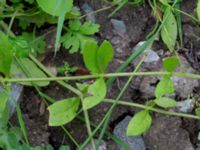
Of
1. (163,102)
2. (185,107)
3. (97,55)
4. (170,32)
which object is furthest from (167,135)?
(97,55)

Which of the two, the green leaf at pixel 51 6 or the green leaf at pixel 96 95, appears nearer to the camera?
the green leaf at pixel 96 95

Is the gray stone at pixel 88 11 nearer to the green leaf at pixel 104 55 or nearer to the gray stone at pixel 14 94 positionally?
the gray stone at pixel 14 94

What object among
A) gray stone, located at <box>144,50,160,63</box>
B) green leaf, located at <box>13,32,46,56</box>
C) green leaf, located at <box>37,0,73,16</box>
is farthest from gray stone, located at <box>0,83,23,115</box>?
gray stone, located at <box>144,50,160,63</box>

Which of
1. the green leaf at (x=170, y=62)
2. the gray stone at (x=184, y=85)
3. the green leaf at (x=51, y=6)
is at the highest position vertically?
the green leaf at (x=51, y=6)

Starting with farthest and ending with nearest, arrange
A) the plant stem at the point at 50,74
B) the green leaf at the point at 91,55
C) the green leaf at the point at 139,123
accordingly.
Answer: the plant stem at the point at 50,74 → the green leaf at the point at 139,123 → the green leaf at the point at 91,55

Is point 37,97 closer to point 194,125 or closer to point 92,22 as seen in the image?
point 92,22

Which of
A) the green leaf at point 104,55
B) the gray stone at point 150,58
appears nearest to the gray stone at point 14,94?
the green leaf at point 104,55

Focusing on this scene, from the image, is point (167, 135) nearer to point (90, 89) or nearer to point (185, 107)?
point (185, 107)
